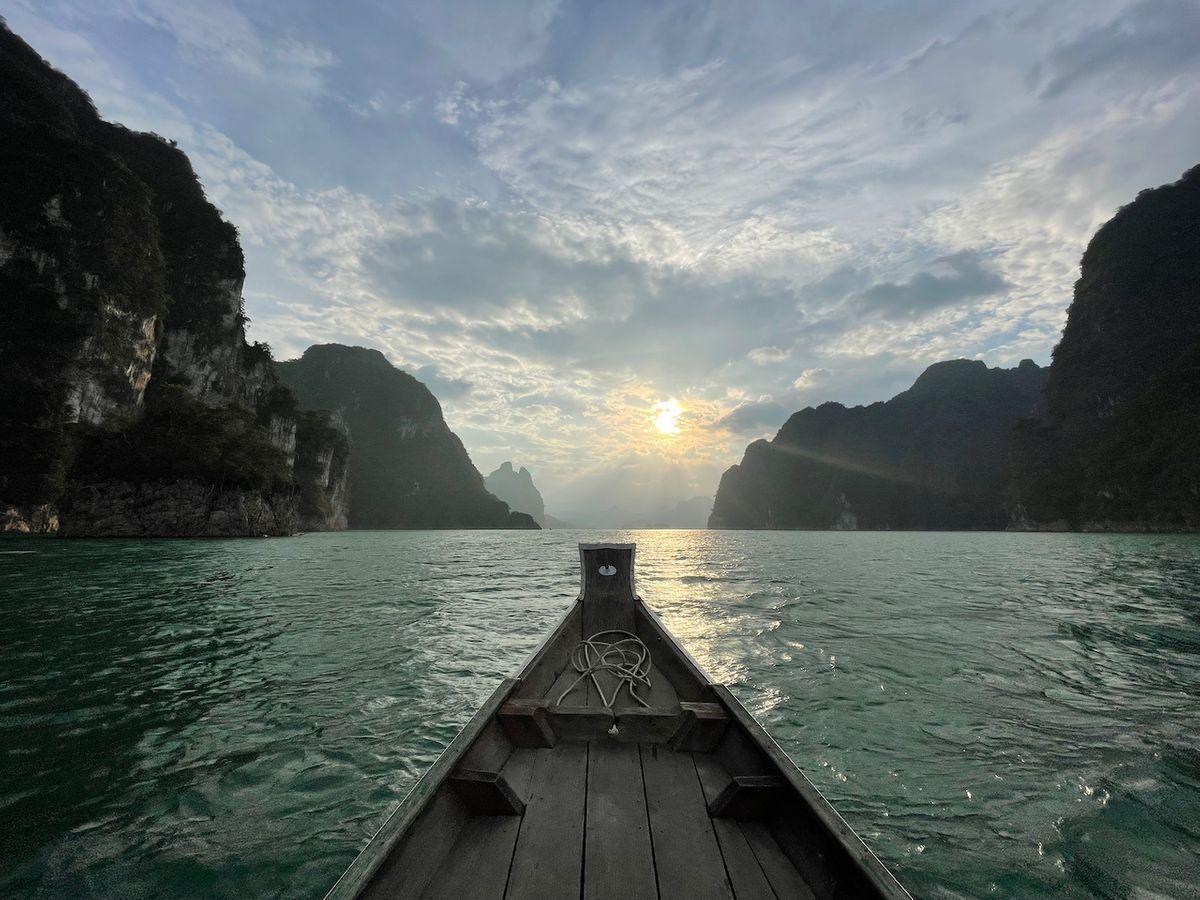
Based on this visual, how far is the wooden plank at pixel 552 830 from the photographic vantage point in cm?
240

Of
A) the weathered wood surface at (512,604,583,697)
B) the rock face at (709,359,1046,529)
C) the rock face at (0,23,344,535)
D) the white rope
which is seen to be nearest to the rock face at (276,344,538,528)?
the rock face at (0,23,344,535)

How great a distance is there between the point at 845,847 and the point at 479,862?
1.85m

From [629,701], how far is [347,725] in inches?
153

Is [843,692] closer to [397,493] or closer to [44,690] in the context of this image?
[44,690]

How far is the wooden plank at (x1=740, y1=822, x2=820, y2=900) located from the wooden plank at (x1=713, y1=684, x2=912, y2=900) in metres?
0.09

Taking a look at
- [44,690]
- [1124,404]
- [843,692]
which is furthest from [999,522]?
[44,690]

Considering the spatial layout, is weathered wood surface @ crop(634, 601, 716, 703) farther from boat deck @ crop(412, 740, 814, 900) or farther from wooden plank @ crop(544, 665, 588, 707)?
boat deck @ crop(412, 740, 814, 900)

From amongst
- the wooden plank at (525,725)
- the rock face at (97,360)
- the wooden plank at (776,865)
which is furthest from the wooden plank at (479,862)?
the rock face at (97,360)

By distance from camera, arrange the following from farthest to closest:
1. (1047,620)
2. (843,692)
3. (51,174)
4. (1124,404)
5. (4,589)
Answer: (1124,404), (51,174), (4,589), (1047,620), (843,692)

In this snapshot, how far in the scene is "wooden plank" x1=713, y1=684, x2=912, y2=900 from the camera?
1973 mm

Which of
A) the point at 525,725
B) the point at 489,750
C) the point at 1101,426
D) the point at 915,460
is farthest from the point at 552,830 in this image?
the point at 915,460

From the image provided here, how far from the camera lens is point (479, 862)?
2.55 metres

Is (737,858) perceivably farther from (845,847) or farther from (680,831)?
(845,847)

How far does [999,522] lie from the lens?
127250mm
